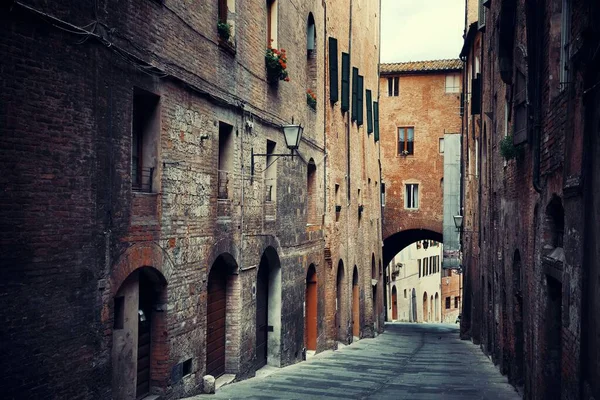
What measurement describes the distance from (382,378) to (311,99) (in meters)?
7.06

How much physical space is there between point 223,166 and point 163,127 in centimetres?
255

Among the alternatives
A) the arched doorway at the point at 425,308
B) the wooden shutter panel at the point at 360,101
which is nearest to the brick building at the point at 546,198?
the wooden shutter panel at the point at 360,101

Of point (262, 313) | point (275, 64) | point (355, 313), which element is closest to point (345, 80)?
point (355, 313)

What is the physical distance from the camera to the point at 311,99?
17.2m

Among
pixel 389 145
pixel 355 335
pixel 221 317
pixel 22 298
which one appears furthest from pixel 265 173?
pixel 389 145

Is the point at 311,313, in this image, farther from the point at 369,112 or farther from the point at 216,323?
the point at 369,112

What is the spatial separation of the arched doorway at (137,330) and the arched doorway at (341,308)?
12.3m

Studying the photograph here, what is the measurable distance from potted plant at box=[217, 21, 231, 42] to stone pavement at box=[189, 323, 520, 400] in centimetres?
542

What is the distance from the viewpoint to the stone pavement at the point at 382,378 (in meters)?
10.9

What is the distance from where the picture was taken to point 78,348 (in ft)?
23.2

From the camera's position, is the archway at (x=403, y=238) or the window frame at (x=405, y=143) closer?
the window frame at (x=405, y=143)

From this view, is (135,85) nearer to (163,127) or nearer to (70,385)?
(163,127)

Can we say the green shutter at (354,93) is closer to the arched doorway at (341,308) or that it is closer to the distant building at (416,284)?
the arched doorway at (341,308)

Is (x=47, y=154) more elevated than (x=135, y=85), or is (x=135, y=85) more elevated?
(x=135, y=85)
